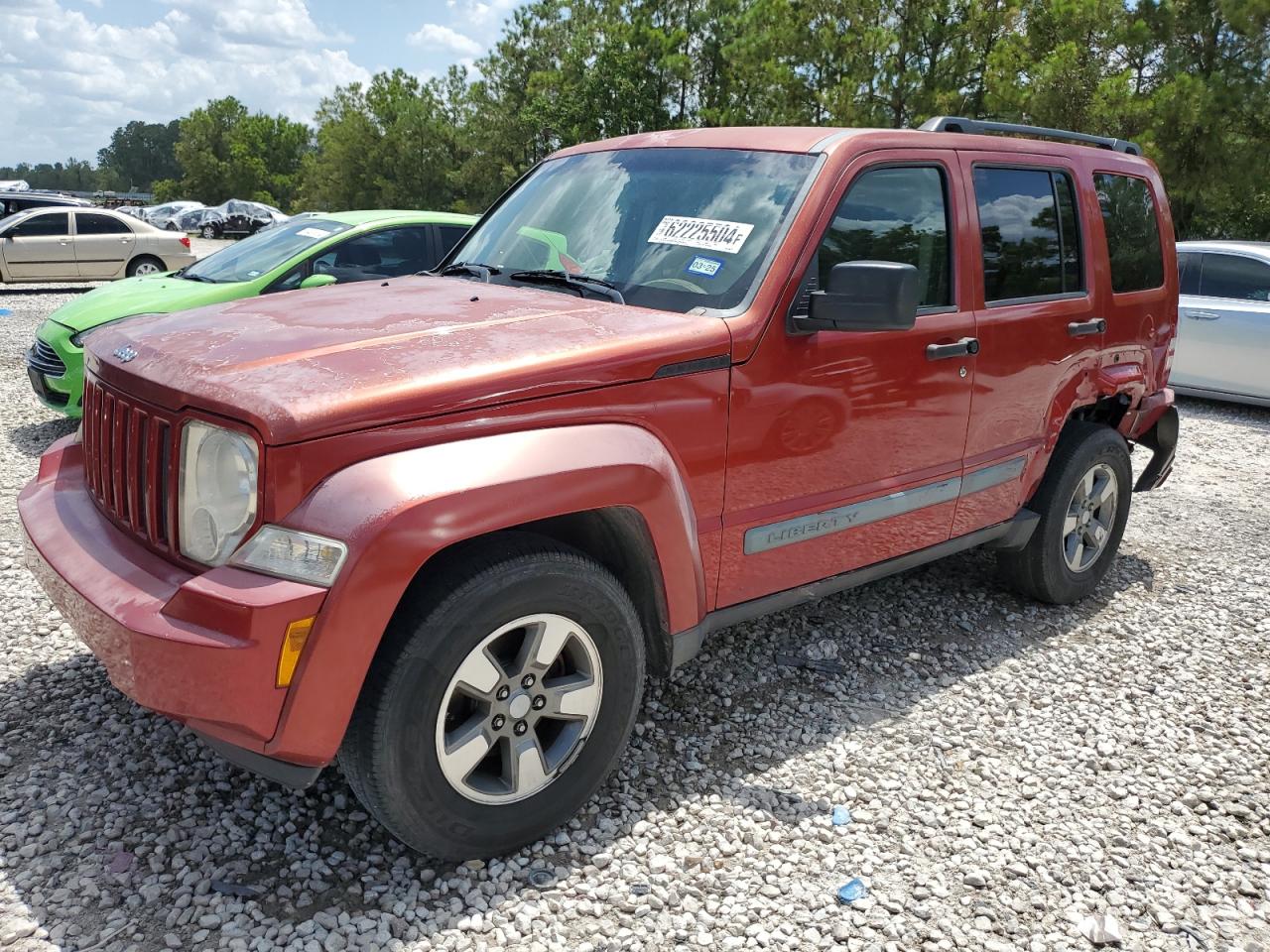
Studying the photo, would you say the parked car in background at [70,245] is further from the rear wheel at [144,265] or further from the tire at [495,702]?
the tire at [495,702]

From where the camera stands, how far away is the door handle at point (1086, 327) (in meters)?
4.30

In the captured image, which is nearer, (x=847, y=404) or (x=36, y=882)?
(x=36, y=882)

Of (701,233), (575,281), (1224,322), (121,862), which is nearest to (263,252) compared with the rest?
(575,281)

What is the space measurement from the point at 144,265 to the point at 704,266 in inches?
647

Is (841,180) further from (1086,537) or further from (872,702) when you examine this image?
(1086,537)

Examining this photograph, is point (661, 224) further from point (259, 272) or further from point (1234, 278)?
point (1234, 278)

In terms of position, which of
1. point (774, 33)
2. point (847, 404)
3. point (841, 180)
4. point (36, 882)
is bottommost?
point (36, 882)

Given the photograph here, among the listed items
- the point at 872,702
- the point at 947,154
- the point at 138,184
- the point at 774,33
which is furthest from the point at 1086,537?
the point at 138,184

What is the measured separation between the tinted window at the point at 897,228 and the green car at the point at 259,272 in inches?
174

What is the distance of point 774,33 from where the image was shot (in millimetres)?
23703

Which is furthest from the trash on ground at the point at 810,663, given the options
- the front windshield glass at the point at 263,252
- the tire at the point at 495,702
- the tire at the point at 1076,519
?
the front windshield glass at the point at 263,252

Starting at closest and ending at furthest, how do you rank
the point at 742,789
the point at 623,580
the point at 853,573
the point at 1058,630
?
the point at 623,580, the point at 742,789, the point at 853,573, the point at 1058,630

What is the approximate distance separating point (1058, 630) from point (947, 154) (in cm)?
225

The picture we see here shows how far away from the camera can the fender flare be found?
2.29 meters
